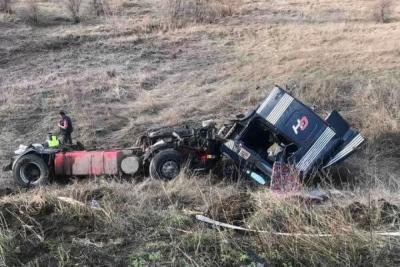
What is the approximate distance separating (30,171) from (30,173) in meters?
0.04

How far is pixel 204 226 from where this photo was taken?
18.0ft

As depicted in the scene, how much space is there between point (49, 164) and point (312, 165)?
5.20 meters

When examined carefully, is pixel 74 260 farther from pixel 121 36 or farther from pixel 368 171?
pixel 121 36

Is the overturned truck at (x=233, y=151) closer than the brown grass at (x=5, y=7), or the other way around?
the overturned truck at (x=233, y=151)

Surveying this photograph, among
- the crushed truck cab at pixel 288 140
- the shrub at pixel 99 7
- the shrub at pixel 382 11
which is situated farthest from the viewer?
the shrub at pixel 99 7

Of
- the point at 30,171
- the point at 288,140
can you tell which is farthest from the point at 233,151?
the point at 30,171

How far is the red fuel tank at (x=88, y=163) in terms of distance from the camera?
11.9 metres

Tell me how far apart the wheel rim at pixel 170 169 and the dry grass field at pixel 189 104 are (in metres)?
0.82

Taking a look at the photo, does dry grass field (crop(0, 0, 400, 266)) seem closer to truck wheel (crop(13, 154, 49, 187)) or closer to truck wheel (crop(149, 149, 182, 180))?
truck wheel (crop(13, 154, 49, 187))

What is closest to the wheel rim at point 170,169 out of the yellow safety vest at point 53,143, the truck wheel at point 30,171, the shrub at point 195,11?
the truck wheel at point 30,171

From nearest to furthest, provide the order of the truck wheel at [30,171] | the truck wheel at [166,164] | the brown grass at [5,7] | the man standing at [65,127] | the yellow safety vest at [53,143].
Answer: the truck wheel at [166,164] → the truck wheel at [30,171] → the yellow safety vest at [53,143] → the man standing at [65,127] → the brown grass at [5,7]

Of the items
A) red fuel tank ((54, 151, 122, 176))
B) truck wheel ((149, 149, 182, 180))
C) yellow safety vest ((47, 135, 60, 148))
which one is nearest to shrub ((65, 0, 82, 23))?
yellow safety vest ((47, 135, 60, 148))

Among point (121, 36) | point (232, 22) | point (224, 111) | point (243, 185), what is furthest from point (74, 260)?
point (232, 22)

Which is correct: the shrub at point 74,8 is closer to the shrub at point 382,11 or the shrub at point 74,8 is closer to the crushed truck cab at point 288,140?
the shrub at point 382,11
